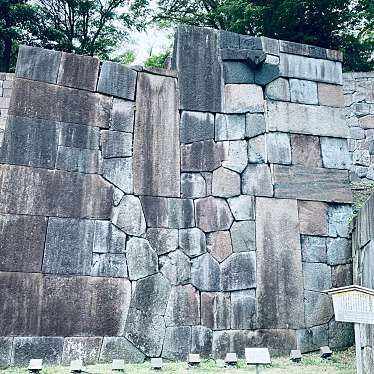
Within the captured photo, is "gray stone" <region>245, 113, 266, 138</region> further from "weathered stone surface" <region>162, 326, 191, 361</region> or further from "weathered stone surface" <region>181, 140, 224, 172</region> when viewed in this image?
"weathered stone surface" <region>162, 326, 191, 361</region>

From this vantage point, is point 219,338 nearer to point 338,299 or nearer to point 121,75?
point 338,299

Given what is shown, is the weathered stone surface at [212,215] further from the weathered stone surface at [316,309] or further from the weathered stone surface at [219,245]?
the weathered stone surface at [316,309]

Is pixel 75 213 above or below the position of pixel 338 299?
above

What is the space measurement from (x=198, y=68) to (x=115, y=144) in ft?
5.29

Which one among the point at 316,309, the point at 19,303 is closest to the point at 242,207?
the point at 316,309

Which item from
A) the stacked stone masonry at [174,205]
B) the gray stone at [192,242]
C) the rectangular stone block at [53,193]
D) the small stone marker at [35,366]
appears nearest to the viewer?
the small stone marker at [35,366]

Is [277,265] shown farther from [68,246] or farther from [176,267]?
[68,246]

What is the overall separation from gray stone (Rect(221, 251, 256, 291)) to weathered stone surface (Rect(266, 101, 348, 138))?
179 cm

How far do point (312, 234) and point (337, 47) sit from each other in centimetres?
571

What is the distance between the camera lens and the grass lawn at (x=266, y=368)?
4.52 meters

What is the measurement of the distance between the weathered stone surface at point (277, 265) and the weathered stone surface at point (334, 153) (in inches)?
32.6

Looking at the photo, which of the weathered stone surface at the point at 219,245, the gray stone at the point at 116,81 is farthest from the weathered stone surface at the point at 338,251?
the gray stone at the point at 116,81

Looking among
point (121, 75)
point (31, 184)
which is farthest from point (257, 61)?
point (31, 184)

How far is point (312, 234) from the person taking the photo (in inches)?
226
